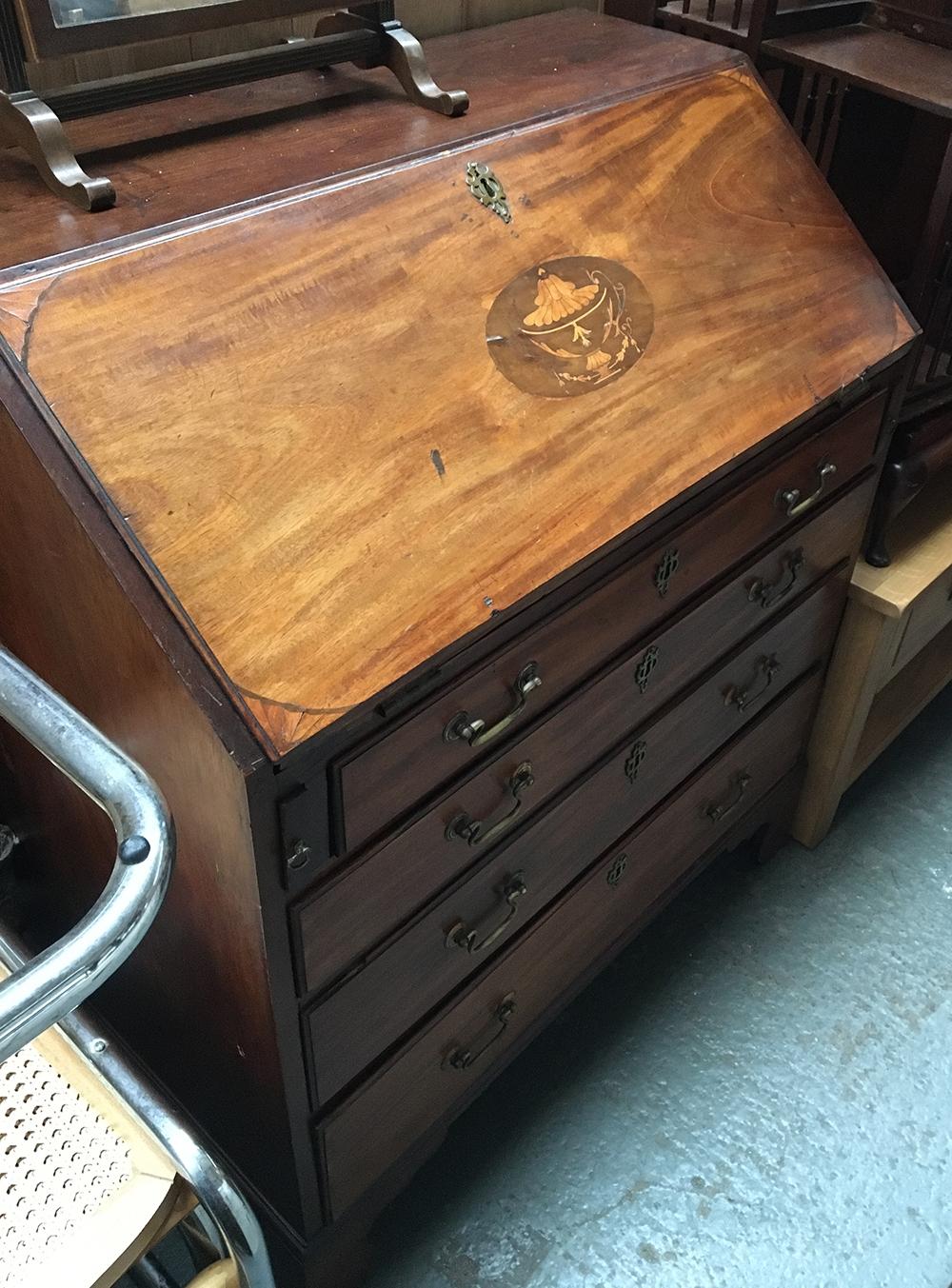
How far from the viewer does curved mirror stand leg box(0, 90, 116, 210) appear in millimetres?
868

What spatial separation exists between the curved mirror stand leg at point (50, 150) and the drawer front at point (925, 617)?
1.15m

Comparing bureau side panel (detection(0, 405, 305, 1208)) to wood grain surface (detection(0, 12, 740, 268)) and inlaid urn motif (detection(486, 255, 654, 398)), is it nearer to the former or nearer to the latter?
wood grain surface (detection(0, 12, 740, 268))

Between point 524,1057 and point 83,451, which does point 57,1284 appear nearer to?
point 83,451

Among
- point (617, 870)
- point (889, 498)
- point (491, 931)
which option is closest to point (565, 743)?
point (491, 931)

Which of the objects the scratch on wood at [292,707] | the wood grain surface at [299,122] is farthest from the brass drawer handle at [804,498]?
the scratch on wood at [292,707]

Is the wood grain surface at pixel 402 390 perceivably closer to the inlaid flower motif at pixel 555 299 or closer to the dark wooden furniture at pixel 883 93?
the inlaid flower motif at pixel 555 299

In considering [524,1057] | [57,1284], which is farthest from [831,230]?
[57,1284]

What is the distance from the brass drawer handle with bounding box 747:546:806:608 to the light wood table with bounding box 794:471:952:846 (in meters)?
0.21

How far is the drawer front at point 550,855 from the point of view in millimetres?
1039

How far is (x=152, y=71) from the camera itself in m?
1.01

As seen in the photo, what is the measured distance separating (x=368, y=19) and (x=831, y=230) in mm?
549

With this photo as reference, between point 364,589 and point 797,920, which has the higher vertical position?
point 364,589

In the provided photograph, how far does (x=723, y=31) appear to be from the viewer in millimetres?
1440

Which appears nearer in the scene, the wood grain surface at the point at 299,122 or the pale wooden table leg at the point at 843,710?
Answer: the wood grain surface at the point at 299,122
